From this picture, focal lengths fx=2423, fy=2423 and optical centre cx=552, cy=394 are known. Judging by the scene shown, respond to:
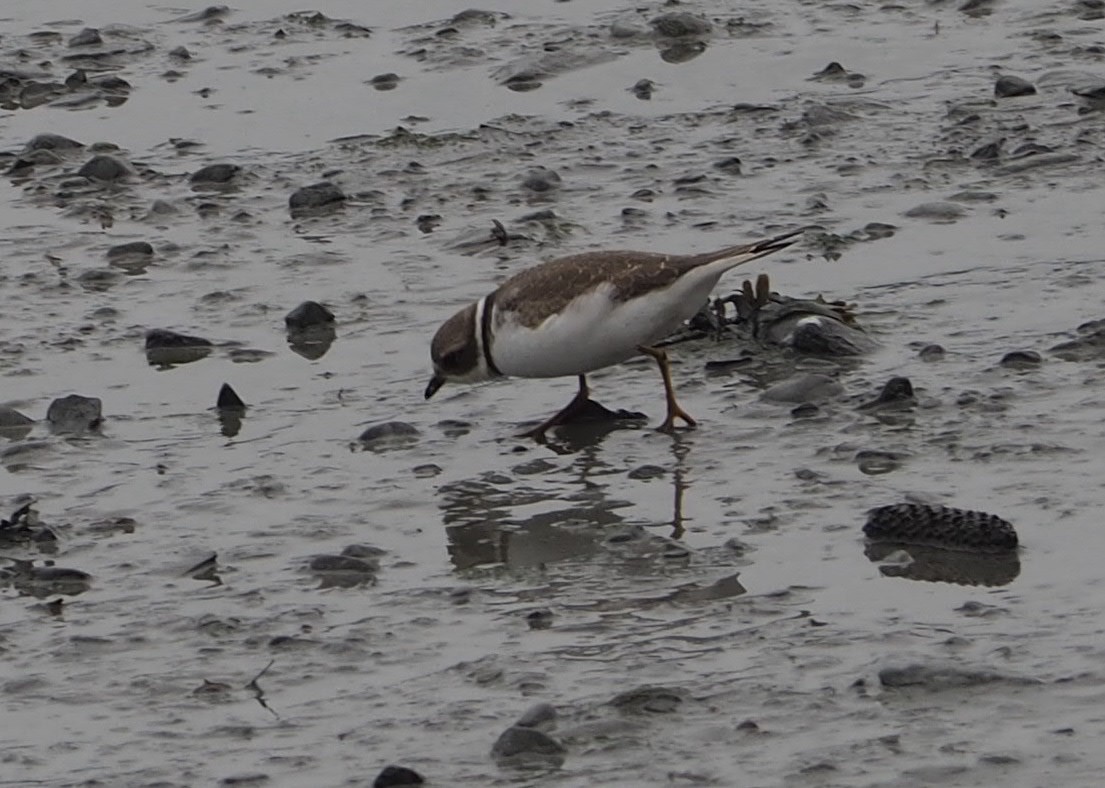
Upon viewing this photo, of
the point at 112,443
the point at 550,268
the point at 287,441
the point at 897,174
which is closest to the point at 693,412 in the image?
the point at 550,268

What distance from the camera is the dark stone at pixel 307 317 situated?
34.1 feet

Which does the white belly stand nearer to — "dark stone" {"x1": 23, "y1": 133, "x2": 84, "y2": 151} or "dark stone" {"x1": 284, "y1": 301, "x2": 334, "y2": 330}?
"dark stone" {"x1": 284, "y1": 301, "x2": 334, "y2": 330}

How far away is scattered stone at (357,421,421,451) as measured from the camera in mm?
9070

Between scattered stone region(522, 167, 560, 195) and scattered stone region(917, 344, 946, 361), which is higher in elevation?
scattered stone region(917, 344, 946, 361)

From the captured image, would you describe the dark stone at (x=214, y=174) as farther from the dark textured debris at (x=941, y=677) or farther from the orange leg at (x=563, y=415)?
the dark textured debris at (x=941, y=677)

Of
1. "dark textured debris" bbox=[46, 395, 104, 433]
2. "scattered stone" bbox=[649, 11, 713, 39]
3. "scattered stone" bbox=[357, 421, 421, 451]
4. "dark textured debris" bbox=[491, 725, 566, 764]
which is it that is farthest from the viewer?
"scattered stone" bbox=[649, 11, 713, 39]

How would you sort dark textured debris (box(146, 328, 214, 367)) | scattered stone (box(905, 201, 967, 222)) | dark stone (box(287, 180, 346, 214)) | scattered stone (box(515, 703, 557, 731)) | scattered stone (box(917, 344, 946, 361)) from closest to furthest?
scattered stone (box(515, 703, 557, 731)) < scattered stone (box(917, 344, 946, 361)) < dark textured debris (box(146, 328, 214, 367)) < scattered stone (box(905, 201, 967, 222)) < dark stone (box(287, 180, 346, 214))

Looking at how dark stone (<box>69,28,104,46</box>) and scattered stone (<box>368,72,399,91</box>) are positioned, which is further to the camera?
dark stone (<box>69,28,104,46</box>)

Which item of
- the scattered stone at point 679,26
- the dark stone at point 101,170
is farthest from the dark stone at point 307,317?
the scattered stone at point 679,26

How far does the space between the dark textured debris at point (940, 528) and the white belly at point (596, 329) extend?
145 cm

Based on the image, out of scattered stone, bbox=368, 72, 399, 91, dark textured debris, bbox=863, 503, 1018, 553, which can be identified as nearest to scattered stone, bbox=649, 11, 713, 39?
scattered stone, bbox=368, 72, 399, 91

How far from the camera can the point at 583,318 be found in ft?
28.7

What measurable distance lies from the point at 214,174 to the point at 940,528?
20.1 feet

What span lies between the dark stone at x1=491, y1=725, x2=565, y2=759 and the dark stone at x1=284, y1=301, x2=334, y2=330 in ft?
14.4
